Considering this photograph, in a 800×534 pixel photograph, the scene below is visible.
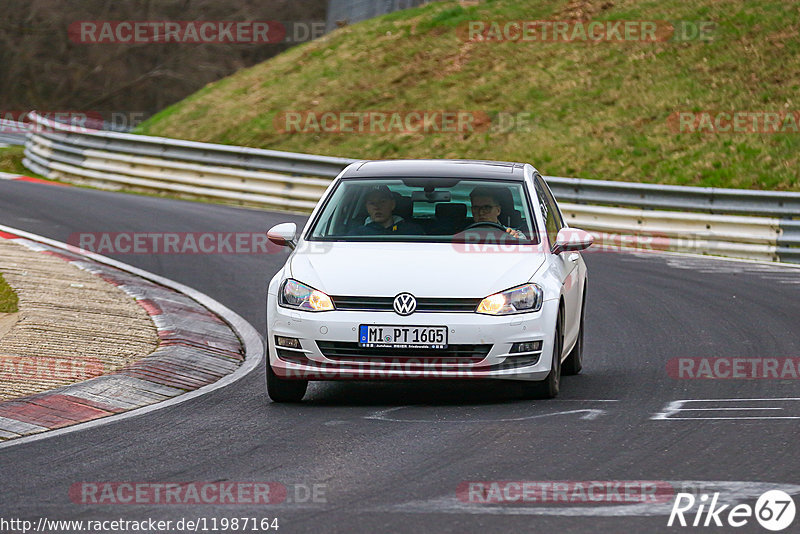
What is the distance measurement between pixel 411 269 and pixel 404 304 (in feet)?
0.94

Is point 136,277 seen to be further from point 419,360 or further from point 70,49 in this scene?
point 70,49

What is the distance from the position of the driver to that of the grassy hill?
14.2 m

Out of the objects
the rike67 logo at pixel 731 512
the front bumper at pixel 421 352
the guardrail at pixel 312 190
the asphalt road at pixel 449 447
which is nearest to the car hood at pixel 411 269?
the front bumper at pixel 421 352

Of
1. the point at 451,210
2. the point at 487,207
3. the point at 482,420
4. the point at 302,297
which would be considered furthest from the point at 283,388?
the point at 487,207

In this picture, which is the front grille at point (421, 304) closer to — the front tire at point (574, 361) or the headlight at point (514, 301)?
the headlight at point (514, 301)

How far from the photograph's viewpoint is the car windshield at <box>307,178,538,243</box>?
912 cm

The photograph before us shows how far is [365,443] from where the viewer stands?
7.24 metres

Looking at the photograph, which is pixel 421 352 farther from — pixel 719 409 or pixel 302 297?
pixel 719 409

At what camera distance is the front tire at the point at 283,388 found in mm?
8562

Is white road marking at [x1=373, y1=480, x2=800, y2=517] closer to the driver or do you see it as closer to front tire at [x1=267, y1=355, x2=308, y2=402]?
front tire at [x1=267, y1=355, x2=308, y2=402]

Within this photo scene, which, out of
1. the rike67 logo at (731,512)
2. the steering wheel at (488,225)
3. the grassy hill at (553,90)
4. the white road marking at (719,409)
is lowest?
the white road marking at (719,409)

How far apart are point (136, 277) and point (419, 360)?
274 inches

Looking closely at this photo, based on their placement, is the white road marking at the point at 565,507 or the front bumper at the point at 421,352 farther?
the front bumper at the point at 421,352

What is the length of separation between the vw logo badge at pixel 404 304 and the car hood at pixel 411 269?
47mm
